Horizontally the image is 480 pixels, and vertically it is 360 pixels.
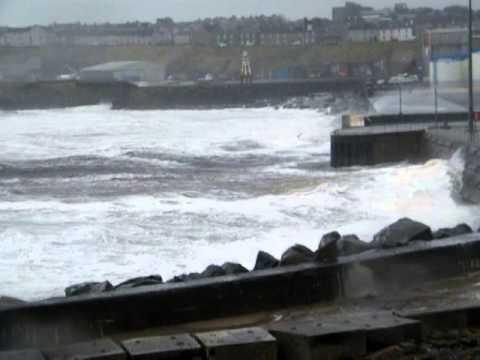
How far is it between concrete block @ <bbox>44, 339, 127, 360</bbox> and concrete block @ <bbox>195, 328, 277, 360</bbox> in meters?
0.40

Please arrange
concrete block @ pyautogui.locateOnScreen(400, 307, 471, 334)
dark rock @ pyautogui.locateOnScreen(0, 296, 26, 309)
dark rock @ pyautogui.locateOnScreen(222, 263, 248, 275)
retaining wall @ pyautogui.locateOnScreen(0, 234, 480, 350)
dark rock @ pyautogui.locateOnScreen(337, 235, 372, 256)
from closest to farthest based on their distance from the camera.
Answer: concrete block @ pyautogui.locateOnScreen(400, 307, 471, 334), retaining wall @ pyautogui.locateOnScreen(0, 234, 480, 350), dark rock @ pyautogui.locateOnScreen(0, 296, 26, 309), dark rock @ pyautogui.locateOnScreen(222, 263, 248, 275), dark rock @ pyautogui.locateOnScreen(337, 235, 372, 256)

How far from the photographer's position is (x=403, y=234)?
8.50 meters

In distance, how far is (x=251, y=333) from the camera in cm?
554

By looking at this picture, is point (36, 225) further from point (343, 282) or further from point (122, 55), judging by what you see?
point (122, 55)

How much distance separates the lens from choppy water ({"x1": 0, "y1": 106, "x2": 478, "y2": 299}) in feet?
34.0

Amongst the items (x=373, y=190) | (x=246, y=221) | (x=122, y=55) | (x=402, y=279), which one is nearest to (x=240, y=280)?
(x=402, y=279)

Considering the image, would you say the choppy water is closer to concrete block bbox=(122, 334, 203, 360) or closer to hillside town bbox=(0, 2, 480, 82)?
concrete block bbox=(122, 334, 203, 360)

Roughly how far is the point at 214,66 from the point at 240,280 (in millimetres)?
81507

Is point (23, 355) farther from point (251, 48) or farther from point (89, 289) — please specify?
point (251, 48)

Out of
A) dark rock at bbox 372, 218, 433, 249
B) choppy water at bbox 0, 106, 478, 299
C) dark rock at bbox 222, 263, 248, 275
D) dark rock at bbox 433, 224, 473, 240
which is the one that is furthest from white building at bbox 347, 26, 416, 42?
dark rock at bbox 222, 263, 248, 275

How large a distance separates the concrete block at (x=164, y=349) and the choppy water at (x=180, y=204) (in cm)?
329

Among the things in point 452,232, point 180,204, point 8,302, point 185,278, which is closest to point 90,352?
point 8,302

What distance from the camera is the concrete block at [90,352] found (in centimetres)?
519

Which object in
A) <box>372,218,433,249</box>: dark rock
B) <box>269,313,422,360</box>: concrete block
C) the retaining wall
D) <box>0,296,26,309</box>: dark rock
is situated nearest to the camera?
<box>269,313,422,360</box>: concrete block
